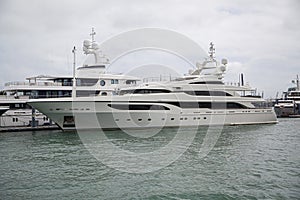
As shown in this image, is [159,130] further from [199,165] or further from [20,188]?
[20,188]

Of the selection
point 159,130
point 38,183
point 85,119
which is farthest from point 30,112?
point 38,183

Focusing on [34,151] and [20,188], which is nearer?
[20,188]

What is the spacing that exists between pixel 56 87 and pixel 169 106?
12.0m

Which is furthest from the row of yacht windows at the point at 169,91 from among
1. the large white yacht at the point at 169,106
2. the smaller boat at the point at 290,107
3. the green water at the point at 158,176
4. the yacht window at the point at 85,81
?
the smaller boat at the point at 290,107

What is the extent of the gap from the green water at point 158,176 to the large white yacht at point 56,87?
12625mm

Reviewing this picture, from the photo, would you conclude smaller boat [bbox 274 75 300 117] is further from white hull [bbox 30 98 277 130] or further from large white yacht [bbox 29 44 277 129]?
white hull [bbox 30 98 277 130]

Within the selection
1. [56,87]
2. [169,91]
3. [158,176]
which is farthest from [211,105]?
[158,176]

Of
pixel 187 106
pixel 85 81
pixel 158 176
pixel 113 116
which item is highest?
pixel 85 81

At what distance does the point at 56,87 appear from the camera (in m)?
29.5

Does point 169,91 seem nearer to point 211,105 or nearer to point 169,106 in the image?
point 169,106

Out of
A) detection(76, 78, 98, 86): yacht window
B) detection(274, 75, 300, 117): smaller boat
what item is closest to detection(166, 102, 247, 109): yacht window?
detection(76, 78, 98, 86): yacht window

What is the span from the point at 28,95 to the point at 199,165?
22.5 m

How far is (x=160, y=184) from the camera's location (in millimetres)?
8977

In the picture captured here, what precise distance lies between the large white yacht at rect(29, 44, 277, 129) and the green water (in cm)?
623
